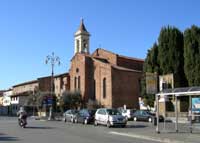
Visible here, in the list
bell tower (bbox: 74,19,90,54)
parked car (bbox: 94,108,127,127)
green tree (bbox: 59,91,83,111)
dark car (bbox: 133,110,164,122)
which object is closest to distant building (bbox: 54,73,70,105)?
bell tower (bbox: 74,19,90,54)

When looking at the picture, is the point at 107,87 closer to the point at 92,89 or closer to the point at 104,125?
the point at 92,89

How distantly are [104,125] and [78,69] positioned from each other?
4672cm

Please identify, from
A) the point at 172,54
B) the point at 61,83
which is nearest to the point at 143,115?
the point at 172,54

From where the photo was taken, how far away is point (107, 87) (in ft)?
247

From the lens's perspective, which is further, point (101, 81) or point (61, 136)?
point (101, 81)

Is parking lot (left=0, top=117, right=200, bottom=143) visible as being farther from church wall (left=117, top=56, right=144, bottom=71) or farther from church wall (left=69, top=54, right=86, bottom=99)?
church wall (left=117, top=56, right=144, bottom=71)

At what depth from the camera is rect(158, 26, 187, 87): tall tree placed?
188 feet

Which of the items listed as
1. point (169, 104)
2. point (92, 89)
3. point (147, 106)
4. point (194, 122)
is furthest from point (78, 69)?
point (194, 122)

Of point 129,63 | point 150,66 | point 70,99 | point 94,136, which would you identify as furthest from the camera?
point 129,63

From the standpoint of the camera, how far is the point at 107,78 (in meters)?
75.4

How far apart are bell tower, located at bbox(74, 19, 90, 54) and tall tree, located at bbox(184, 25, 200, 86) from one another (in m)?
40.0

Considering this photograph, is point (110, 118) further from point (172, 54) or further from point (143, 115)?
point (172, 54)

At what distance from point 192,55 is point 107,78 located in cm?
2447

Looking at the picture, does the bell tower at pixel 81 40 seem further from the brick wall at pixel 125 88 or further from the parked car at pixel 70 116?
the parked car at pixel 70 116
